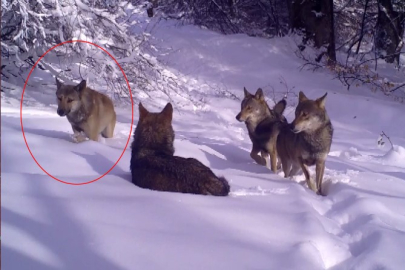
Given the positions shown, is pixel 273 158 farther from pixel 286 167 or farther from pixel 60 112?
pixel 60 112

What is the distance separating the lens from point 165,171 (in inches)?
183

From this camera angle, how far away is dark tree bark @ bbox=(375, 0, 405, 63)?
16.6m

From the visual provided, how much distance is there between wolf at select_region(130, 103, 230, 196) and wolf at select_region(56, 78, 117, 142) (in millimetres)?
1975

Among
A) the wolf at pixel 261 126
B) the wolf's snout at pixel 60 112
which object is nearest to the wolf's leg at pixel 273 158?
the wolf at pixel 261 126

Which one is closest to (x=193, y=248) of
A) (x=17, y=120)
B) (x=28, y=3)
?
(x=17, y=120)

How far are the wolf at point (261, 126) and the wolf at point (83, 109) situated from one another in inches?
106

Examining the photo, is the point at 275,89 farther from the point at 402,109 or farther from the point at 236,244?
the point at 236,244

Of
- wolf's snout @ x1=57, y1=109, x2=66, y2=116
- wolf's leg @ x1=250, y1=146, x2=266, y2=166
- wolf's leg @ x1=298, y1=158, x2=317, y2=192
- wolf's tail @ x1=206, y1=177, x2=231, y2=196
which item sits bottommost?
wolf's leg @ x1=250, y1=146, x2=266, y2=166

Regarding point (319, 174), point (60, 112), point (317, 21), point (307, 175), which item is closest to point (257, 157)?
point (307, 175)

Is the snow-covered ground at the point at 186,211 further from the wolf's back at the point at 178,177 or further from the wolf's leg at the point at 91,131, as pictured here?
the wolf's leg at the point at 91,131

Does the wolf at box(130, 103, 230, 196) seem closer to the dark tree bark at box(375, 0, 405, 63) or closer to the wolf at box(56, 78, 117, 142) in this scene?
the wolf at box(56, 78, 117, 142)

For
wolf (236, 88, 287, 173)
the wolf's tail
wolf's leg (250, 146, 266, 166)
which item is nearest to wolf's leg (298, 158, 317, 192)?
wolf (236, 88, 287, 173)

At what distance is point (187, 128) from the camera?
33.3 ft

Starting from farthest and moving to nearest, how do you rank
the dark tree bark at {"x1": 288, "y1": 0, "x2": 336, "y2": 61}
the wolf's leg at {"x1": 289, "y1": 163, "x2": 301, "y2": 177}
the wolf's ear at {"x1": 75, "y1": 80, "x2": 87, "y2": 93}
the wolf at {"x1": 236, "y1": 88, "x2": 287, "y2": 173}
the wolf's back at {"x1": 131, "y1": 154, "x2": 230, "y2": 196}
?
the dark tree bark at {"x1": 288, "y1": 0, "x2": 336, "y2": 61}
the wolf at {"x1": 236, "y1": 88, "x2": 287, "y2": 173}
the wolf's leg at {"x1": 289, "y1": 163, "x2": 301, "y2": 177}
the wolf's ear at {"x1": 75, "y1": 80, "x2": 87, "y2": 93}
the wolf's back at {"x1": 131, "y1": 154, "x2": 230, "y2": 196}
